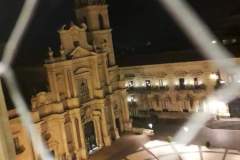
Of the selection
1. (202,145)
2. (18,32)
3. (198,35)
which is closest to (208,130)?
(202,145)

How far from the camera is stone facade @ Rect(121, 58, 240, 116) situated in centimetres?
3756

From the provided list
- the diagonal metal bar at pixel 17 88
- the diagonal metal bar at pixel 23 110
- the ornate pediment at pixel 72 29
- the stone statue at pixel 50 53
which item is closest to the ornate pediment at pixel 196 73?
the ornate pediment at pixel 72 29

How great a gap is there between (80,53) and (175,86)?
41.4ft

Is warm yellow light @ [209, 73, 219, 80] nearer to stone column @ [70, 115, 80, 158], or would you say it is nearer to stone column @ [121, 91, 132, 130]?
stone column @ [121, 91, 132, 130]

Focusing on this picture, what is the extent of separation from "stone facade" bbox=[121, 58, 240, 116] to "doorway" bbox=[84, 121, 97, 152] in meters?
8.34

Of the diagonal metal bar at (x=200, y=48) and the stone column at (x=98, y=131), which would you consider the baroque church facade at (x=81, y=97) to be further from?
the diagonal metal bar at (x=200, y=48)

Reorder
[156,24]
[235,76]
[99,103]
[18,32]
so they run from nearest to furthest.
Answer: [18,32], [99,103], [235,76], [156,24]

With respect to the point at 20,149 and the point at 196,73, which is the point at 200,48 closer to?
the point at 196,73

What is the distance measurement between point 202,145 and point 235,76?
8.96m

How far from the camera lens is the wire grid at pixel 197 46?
26.2 m

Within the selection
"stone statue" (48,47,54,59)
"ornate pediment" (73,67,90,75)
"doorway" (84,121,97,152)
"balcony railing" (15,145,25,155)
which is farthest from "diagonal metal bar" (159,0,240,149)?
"balcony railing" (15,145,25,155)

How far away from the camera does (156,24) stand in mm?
47500

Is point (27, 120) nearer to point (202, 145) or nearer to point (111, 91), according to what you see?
point (111, 91)

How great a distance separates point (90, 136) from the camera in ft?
108
